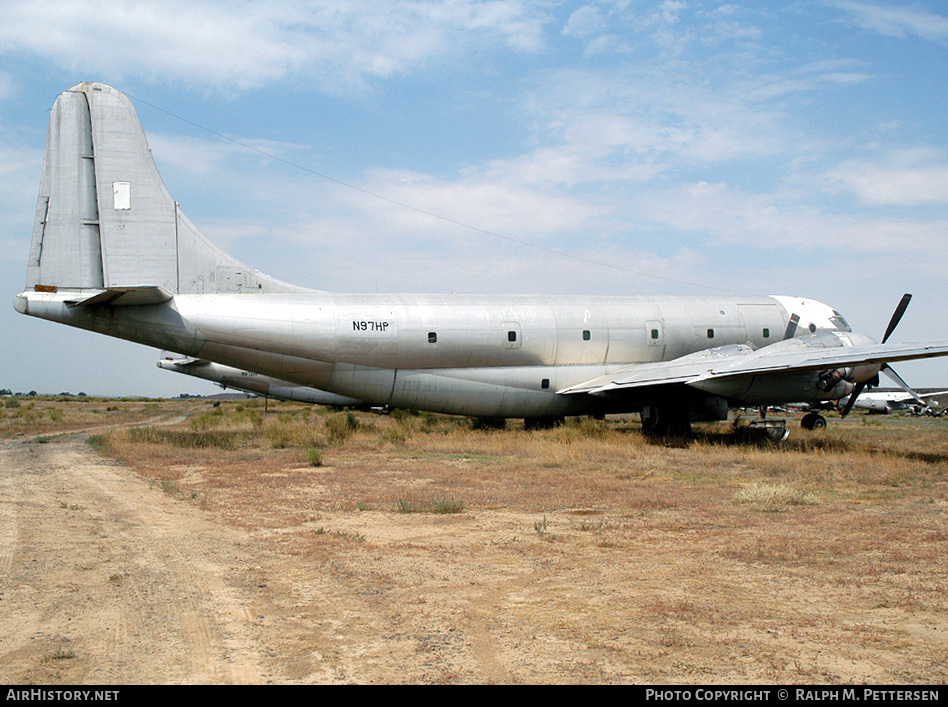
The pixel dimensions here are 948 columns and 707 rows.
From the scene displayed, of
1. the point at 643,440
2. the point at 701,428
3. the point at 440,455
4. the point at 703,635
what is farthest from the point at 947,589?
the point at 701,428

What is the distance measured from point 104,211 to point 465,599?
1802 cm

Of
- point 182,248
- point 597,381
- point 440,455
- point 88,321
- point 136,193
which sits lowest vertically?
point 440,455

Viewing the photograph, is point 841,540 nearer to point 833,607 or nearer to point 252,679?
point 833,607

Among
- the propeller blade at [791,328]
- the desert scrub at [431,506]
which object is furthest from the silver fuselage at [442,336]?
the desert scrub at [431,506]

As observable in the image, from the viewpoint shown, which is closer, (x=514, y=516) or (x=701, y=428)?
(x=514, y=516)

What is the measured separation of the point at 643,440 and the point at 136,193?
1639 cm

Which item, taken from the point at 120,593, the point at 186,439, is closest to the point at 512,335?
the point at 186,439

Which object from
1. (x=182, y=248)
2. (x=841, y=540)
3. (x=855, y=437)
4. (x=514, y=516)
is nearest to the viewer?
(x=841, y=540)

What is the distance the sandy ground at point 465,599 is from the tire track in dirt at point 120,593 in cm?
3

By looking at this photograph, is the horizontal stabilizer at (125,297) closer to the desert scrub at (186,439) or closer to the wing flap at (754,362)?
the desert scrub at (186,439)

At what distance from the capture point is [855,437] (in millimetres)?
26547

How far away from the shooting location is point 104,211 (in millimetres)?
20359

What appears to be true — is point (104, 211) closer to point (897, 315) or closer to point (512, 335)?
point (512, 335)

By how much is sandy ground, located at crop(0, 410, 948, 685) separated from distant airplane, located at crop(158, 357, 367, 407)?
23.2m
